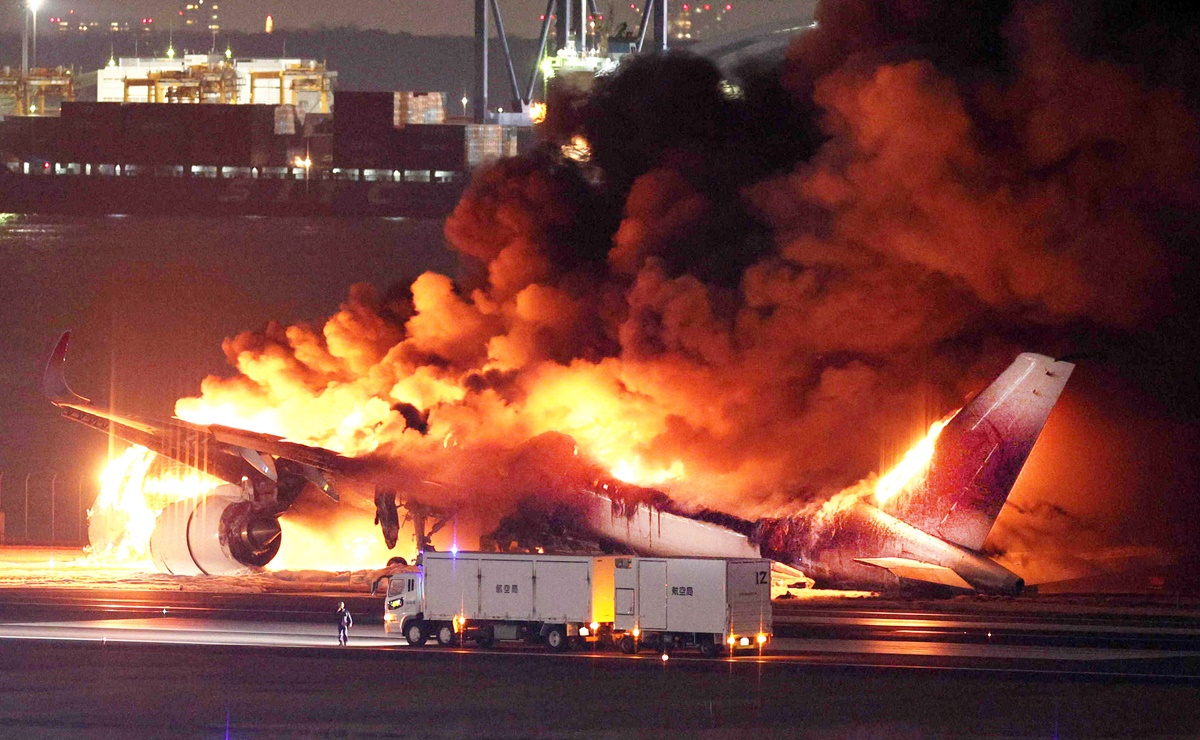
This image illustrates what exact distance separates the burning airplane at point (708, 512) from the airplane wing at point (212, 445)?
5 centimetres

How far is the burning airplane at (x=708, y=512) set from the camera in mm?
49688

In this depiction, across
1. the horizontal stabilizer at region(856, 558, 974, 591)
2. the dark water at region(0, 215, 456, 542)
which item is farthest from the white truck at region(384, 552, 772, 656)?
the dark water at region(0, 215, 456, 542)

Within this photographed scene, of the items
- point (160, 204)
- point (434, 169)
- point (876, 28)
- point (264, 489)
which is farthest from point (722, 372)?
point (160, 204)

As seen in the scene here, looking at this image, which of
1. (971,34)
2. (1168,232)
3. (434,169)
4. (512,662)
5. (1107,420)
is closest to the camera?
(512,662)

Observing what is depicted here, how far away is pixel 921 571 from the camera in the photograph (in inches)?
1966

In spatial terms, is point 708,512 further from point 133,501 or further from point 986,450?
point 133,501

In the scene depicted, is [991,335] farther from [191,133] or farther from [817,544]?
[191,133]

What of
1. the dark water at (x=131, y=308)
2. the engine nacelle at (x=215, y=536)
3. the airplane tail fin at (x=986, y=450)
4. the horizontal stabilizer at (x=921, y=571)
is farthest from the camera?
the dark water at (x=131, y=308)

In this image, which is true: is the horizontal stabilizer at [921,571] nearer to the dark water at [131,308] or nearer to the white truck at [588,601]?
the white truck at [588,601]

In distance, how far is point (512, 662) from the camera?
1505 inches

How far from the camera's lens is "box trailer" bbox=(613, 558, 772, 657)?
39.5 metres

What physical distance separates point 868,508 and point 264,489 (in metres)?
21.6

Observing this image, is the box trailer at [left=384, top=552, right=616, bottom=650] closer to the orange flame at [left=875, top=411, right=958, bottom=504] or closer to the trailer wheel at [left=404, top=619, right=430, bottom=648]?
the trailer wheel at [left=404, top=619, right=430, bottom=648]

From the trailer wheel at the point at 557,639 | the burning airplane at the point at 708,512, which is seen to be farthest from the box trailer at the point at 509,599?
the burning airplane at the point at 708,512
